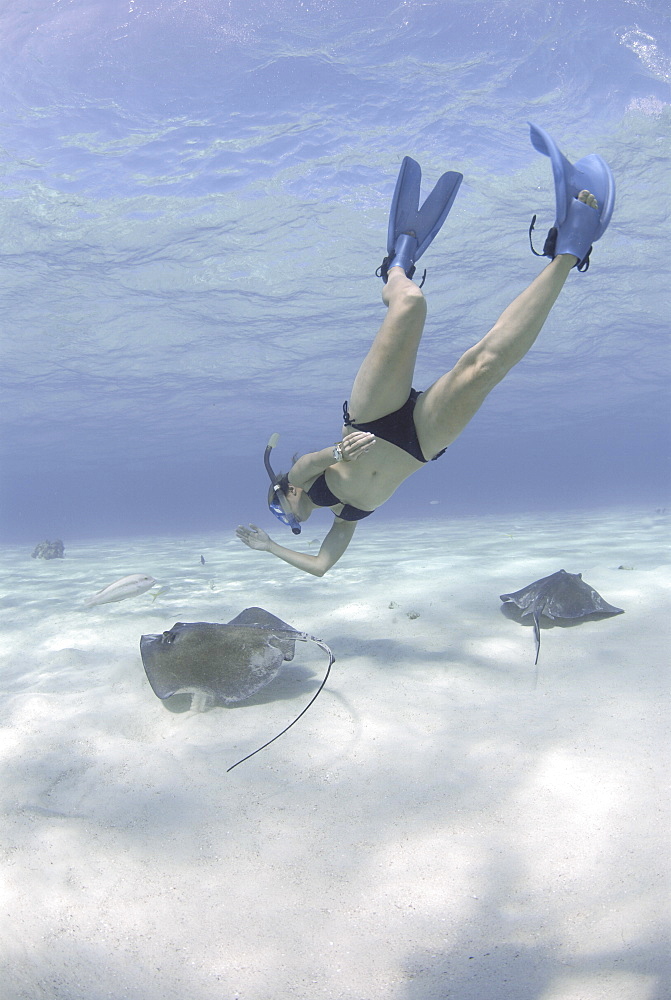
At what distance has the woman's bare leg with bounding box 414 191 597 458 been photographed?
3695mm

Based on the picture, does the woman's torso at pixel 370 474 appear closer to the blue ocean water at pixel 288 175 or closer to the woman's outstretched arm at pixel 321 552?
the woman's outstretched arm at pixel 321 552

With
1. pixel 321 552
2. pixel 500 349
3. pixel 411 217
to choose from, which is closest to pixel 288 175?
pixel 411 217

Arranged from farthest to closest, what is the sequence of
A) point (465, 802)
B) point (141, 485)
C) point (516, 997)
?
point (141, 485), point (465, 802), point (516, 997)

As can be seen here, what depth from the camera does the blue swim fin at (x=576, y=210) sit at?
152 inches

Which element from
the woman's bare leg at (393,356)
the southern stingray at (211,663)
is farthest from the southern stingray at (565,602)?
the southern stingray at (211,663)

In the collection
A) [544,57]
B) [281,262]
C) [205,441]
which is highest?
[544,57]

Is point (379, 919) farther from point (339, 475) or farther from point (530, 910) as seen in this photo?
point (339, 475)

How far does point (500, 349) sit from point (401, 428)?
41.5 inches

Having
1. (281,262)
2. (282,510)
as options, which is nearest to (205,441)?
(281,262)

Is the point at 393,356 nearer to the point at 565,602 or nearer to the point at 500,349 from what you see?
the point at 500,349

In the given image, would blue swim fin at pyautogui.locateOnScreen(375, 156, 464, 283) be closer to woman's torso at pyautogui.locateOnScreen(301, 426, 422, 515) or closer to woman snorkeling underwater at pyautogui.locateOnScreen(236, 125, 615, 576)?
woman snorkeling underwater at pyautogui.locateOnScreen(236, 125, 615, 576)

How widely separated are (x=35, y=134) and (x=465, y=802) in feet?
56.6

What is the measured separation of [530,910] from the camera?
2.24 metres

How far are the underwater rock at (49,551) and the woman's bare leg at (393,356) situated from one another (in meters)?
16.3
